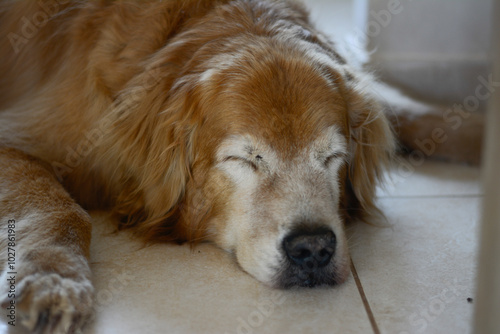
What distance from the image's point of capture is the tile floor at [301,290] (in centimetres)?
190

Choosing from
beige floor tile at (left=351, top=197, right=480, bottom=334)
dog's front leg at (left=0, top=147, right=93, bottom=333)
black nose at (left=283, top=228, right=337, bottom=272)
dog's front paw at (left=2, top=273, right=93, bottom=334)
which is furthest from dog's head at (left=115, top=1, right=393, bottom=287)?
dog's front paw at (left=2, top=273, right=93, bottom=334)

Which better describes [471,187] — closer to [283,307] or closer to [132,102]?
[283,307]

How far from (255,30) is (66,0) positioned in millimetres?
1055

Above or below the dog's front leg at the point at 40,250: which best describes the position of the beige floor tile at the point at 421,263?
below

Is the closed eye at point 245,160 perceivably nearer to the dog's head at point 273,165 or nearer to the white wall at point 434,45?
the dog's head at point 273,165

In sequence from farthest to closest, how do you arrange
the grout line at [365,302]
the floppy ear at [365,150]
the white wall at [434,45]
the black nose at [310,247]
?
1. the white wall at [434,45]
2. the floppy ear at [365,150]
3. the black nose at [310,247]
4. the grout line at [365,302]

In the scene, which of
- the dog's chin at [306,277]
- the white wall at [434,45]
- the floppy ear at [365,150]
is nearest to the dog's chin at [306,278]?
the dog's chin at [306,277]

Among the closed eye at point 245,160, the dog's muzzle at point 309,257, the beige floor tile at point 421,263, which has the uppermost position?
the closed eye at point 245,160

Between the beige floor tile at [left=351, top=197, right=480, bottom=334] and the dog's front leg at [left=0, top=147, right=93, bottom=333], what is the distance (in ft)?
3.39

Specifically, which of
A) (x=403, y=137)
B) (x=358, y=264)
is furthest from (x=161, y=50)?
(x=403, y=137)

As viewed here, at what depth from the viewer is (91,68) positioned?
2.67 meters

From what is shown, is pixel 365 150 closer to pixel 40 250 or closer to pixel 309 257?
pixel 309 257

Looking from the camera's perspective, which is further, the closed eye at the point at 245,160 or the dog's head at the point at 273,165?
the closed eye at the point at 245,160

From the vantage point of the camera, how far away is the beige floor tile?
1.95 m
